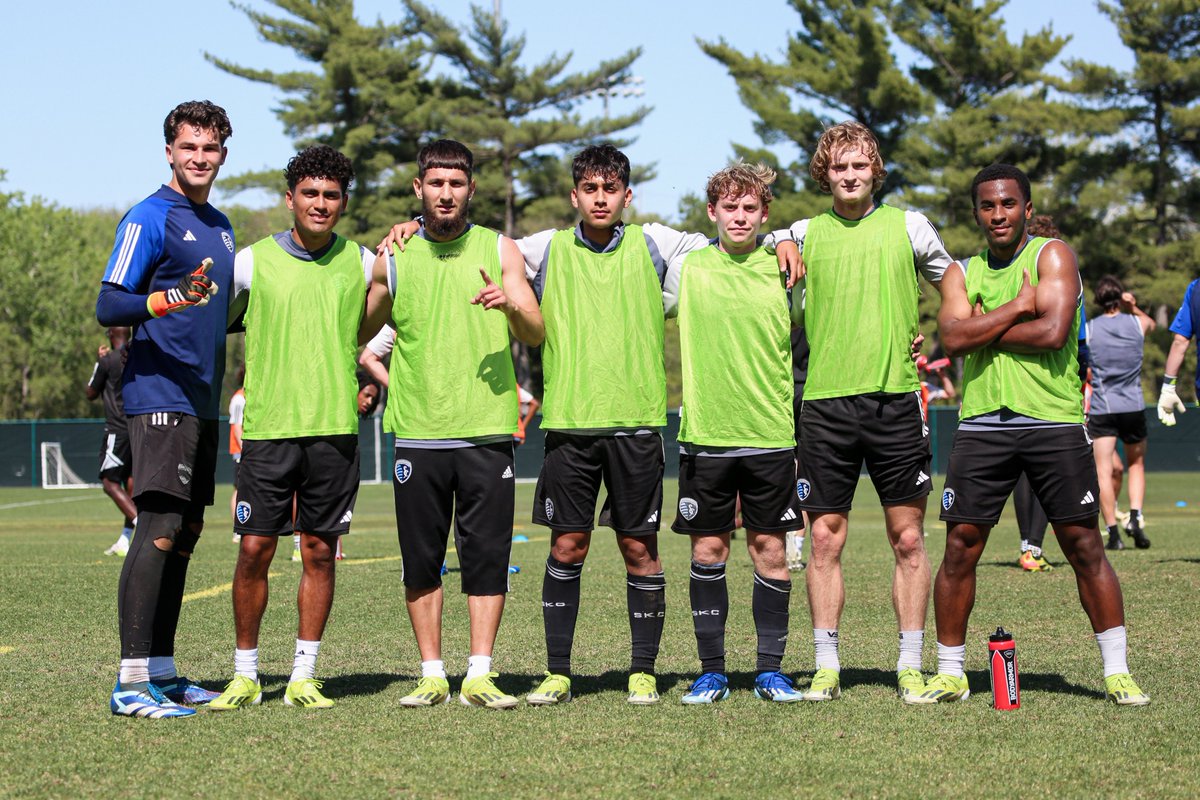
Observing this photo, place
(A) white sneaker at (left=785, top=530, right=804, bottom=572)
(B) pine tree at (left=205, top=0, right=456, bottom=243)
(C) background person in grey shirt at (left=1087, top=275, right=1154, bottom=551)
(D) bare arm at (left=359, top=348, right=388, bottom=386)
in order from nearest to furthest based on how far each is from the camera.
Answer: (D) bare arm at (left=359, top=348, right=388, bottom=386) → (A) white sneaker at (left=785, top=530, right=804, bottom=572) → (C) background person in grey shirt at (left=1087, top=275, right=1154, bottom=551) → (B) pine tree at (left=205, top=0, right=456, bottom=243)

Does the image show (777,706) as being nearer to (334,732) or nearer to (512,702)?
(512,702)

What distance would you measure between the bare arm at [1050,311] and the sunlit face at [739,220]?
3.61ft

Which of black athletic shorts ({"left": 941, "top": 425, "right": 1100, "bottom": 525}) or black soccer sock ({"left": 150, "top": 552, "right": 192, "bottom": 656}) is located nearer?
black athletic shorts ({"left": 941, "top": 425, "right": 1100, "bottom": 525})

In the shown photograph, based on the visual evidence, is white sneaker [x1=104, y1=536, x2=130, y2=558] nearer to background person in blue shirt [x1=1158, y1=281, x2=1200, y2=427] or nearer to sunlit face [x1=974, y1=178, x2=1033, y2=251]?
background person in blue shirt [x1=1158, y1=281, x2=1200, y2=427]

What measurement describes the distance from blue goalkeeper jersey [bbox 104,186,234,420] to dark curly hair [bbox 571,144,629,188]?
1.51 metres

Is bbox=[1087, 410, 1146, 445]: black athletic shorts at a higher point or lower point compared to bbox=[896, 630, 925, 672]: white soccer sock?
higher

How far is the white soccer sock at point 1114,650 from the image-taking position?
5594mm

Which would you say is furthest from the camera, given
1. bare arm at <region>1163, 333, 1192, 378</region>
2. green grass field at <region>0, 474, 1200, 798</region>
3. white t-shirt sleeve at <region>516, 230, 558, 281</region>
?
bare arm at <region>1163, 333, 1192, 378</region>

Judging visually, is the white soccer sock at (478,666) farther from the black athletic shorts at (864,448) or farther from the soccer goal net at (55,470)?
the soccer goal net at (55,470)

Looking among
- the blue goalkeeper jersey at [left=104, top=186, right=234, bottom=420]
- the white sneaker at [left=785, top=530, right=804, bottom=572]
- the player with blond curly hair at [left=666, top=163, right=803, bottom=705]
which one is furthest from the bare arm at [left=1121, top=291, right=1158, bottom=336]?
the blue goalkeeper jersey at [left=104, top=186, right=234, bottom=420]

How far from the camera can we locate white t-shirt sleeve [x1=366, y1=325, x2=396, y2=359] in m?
6.12

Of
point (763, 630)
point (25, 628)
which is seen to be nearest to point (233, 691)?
point (763, 630)

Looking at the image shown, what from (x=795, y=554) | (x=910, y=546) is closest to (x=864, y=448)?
(x=910, y=546)

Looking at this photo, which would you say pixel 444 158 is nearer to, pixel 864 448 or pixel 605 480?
pixel 605 480
